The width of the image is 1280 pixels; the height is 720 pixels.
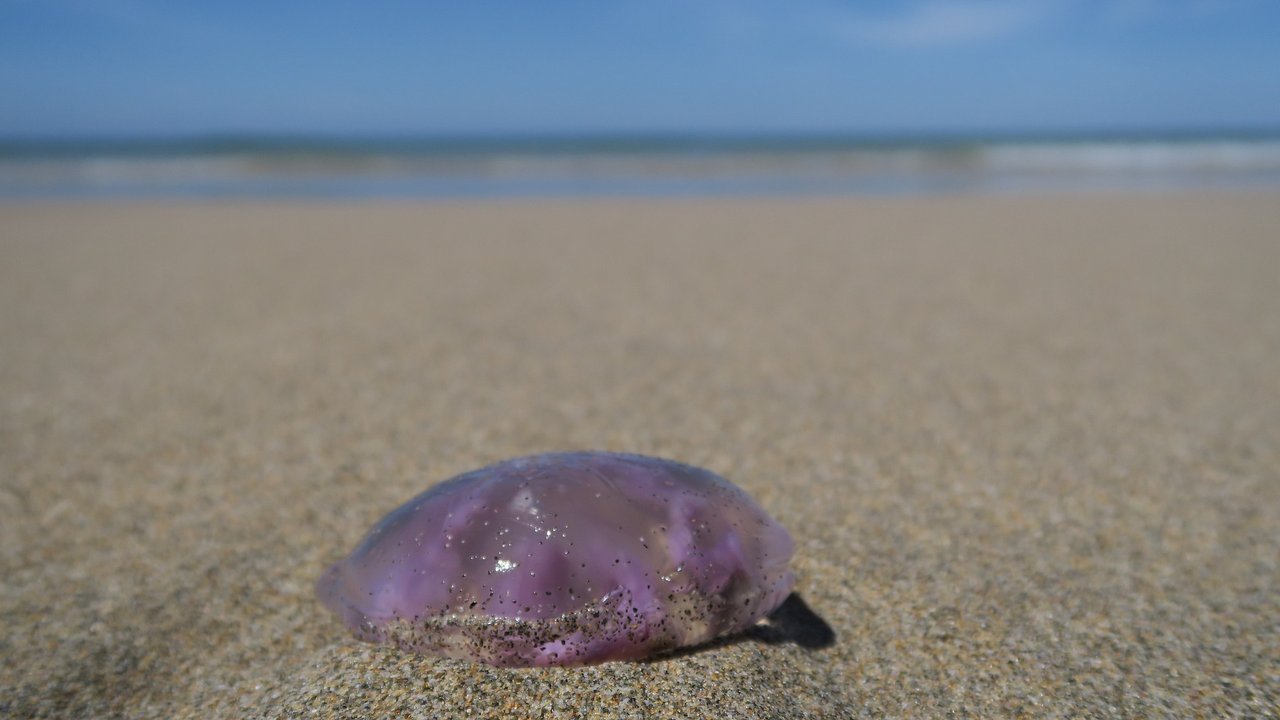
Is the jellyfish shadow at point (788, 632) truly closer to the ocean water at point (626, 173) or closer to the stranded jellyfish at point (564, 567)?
the stranded jellyfish at point (564, 567)

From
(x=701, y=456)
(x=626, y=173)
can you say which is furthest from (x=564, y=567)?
(x=626, y=173)

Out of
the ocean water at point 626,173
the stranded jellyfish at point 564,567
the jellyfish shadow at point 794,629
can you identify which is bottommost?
the jellyfish shadow at point 794,629

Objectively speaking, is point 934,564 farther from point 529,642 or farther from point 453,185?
point 453,185

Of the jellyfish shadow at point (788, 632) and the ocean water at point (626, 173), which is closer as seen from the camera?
the jellyfish shadow at point (788, 632)

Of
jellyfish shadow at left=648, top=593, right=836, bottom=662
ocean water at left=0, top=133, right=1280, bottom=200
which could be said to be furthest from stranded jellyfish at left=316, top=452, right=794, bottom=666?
ocean water at left=0, top=133, right=1280, bottom=200

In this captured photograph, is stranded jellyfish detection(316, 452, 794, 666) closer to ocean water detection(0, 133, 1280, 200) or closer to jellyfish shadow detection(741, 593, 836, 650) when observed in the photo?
jellyfish shadow detection(741, 593, 836, 650)

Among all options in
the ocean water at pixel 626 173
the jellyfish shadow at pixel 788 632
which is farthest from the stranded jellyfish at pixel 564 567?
the ocean water at pixel 626 173
